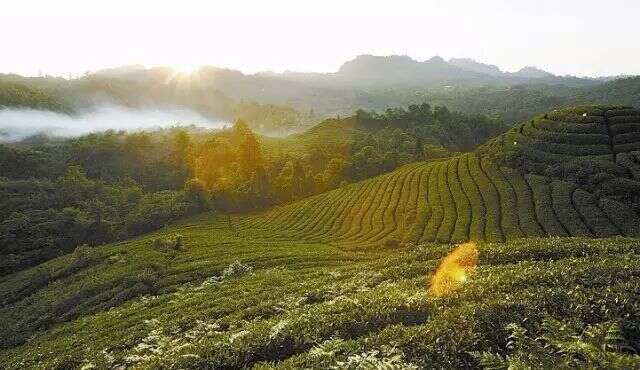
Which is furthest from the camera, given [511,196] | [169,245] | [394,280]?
[511,196]

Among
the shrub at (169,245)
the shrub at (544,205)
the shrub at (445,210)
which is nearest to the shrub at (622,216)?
the shrub at (544,205)

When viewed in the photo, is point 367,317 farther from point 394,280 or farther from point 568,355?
point 394,280

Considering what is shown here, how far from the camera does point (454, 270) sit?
24219mm

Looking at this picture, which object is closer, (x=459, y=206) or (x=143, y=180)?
(x=459, y=206)

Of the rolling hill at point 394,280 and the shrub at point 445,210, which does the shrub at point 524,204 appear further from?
the shrub at point 445,210

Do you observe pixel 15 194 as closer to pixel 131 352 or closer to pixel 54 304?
pixel 54 304

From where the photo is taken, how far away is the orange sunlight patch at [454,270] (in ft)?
61.6

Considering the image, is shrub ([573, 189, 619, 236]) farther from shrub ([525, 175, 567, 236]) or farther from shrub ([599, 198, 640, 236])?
shrub ([525, 175, 567, 236])

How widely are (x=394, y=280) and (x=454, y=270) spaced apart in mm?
3537

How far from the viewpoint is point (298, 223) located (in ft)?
308

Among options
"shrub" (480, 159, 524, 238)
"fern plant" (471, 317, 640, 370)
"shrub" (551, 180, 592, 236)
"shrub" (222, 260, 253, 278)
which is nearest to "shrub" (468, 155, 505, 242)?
"shrub" (480, 159, 524, 238)

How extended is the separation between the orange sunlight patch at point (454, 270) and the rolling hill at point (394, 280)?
629mm

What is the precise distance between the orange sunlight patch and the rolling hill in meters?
0.63

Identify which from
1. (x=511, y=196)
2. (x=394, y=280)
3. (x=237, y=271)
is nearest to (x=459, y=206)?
(x=511, y=196)
